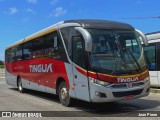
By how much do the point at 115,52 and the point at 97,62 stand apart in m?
0.72

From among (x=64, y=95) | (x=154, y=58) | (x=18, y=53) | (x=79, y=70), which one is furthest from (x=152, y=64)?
(x=79, y=70)

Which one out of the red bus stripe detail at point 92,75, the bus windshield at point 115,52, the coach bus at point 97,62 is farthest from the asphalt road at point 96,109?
the bus windshield at point 115,52

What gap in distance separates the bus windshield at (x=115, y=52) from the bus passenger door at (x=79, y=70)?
1.46 ft

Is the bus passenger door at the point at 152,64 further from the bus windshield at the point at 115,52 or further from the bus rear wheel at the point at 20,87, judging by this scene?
the bus windshield at the point at 115,52

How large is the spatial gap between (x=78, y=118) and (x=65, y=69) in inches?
104

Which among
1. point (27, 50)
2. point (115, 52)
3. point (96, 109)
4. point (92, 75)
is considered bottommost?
point (96, 109)

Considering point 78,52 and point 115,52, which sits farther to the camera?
point 78,52

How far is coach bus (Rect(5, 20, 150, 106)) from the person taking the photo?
33.8 feet

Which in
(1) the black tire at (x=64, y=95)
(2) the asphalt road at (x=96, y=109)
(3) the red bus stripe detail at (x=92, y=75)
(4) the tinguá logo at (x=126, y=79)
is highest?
(3) the red bus stripe detail at (x=92, y=75)

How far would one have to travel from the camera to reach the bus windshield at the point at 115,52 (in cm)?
1048

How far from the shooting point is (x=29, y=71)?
56.5ft

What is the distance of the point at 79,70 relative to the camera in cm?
1097

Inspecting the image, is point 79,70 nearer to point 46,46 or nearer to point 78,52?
point 78,52

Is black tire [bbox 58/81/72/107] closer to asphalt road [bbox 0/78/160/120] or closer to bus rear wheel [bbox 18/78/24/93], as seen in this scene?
asphalt road [bbox 0/78/160/120]
